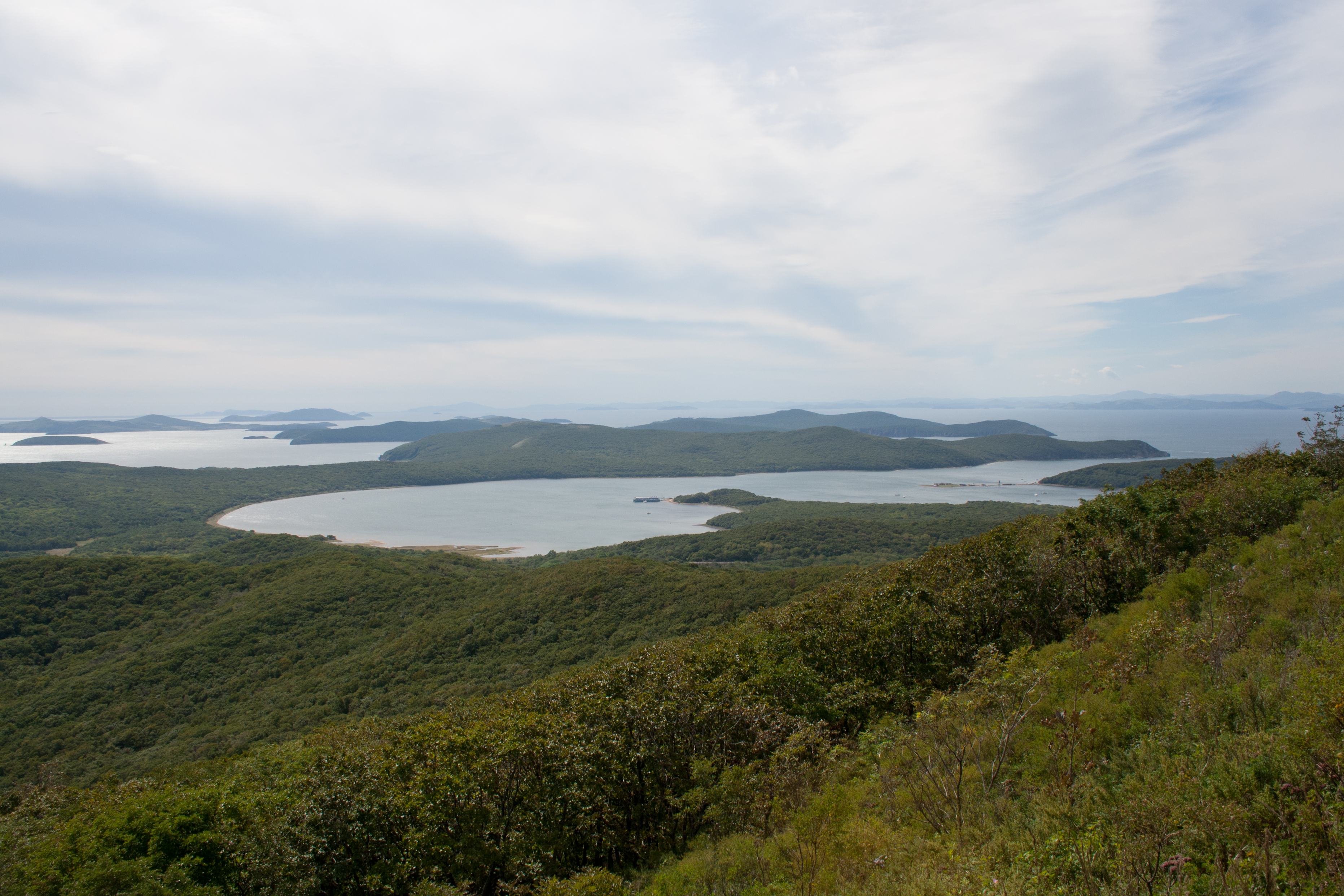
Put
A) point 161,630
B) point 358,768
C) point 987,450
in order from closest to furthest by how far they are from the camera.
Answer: point 358,768 → point 161,630 → point 987,450

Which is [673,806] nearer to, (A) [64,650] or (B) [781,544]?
(A) [64,650]

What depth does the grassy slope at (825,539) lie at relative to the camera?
68.7 metres

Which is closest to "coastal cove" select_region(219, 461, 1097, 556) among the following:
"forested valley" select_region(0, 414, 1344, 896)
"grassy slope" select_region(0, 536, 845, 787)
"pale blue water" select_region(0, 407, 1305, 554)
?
"pale blue water" select_region(0, 407, 1305, 554)

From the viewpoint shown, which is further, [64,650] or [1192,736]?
[64,650]

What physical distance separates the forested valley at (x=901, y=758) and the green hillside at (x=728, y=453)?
145082mm

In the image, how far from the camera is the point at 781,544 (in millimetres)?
74438

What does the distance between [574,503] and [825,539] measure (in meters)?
60.7

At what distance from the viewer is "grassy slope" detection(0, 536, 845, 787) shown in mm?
30219

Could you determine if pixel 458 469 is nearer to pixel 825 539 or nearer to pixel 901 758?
pixel 825 539

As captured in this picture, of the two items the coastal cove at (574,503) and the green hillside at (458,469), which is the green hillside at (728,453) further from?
the coastal cove at (574,503)

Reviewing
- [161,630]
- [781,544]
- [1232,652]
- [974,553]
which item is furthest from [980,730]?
[781,544]

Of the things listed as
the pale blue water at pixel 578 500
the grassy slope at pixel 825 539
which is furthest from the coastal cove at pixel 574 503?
the grassy slope at pixel 825 539

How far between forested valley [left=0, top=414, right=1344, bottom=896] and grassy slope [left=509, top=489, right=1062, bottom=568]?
147 ft

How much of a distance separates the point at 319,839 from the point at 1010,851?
9953 mm
